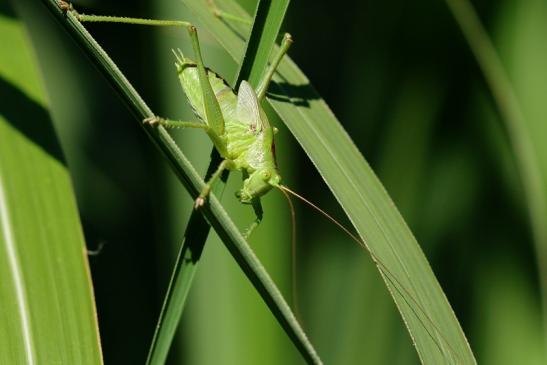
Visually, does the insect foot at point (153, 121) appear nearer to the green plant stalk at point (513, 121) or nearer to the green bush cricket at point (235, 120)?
the green bush cricket at point (235, 120)

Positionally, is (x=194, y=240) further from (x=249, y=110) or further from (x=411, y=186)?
(x=411, y=186)

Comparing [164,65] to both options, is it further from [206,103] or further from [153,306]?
[153,306]

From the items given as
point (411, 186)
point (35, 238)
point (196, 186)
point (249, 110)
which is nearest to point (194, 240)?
point (196, 186)

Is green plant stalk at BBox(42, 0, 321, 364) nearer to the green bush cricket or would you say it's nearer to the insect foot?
the insect foot

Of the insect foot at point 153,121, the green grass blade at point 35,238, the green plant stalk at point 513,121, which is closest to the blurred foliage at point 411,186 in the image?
the green plant stalk at point 513,121

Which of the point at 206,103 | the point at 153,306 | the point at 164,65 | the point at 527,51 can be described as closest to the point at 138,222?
the point at 153,306

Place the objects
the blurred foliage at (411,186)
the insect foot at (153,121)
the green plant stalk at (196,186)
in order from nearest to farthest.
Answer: the green plant stalk at (196,186) < the insect foot at (153,121) < the blurred foliage at (411,186)

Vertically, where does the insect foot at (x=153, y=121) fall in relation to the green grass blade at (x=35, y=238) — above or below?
above
